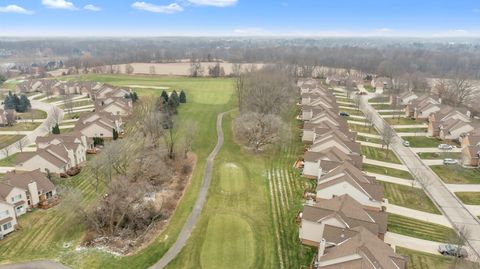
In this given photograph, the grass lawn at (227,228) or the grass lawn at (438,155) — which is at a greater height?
the grass lawn at (438,155)

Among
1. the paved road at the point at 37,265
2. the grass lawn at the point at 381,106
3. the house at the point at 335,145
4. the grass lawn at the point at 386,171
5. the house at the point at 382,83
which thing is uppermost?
the house at the point at 382,83

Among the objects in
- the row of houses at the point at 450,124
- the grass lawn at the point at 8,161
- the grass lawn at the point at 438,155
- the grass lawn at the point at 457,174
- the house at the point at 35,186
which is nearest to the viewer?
the house at the point at 35,186

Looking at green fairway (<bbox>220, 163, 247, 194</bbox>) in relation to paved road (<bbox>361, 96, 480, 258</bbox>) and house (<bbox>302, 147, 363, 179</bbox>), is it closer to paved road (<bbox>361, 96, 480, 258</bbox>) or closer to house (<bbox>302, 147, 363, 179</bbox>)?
house (<bbox>302, 147, 363, 179</bbox>)

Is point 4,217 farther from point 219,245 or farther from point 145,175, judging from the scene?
point 219,245

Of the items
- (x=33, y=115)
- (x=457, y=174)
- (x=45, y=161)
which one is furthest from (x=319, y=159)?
(x=33, y=115)

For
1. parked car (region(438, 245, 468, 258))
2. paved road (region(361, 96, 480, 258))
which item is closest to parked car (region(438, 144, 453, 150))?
paved road (region(361, 96, 480, 258))

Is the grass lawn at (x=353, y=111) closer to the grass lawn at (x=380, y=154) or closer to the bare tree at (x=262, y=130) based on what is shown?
the grass lawn at (x=380, y=154)

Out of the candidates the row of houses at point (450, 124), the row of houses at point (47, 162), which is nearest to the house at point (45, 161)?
the row of houses at point (47, 162)
